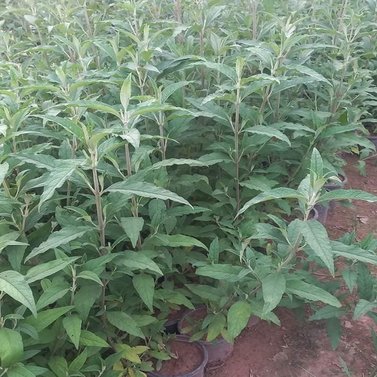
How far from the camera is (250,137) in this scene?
103 inches

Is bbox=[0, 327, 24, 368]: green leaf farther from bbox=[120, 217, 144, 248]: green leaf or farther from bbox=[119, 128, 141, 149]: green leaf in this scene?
bbox=[119, 128, 141, 149]: green leaf

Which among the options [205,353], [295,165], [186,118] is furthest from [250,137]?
[205,353]

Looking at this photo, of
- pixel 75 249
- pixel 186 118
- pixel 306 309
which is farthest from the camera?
pixel 306 309

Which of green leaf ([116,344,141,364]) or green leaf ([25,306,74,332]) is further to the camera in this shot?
green leaf ([116,344,141,364])

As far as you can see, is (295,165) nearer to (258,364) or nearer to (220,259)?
(220,259)

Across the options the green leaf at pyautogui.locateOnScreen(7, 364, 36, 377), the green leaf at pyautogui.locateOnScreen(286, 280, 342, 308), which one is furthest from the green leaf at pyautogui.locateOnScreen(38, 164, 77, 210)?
the green leaf at pyautogui.locateOnScreen(286, 280, 342, 308)

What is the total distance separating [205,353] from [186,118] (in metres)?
1.31

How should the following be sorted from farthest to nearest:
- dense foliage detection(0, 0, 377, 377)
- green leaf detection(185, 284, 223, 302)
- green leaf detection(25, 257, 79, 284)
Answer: green leaf detection(185, 284, 223, 302), dense foliage detection(0, 0, 377, 377), green leaf detection(25, 257, 79, 284)

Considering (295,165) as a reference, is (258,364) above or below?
below

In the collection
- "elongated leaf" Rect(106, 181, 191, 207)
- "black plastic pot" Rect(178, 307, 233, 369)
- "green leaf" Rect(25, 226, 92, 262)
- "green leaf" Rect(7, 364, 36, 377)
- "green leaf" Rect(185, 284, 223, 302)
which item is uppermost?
"elongated leaf" Rect(106, 181, 191, 207)

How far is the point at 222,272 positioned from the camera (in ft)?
7.33

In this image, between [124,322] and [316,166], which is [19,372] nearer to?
[124,322]

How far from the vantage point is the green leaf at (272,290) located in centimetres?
189

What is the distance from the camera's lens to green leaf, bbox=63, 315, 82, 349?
182cm
